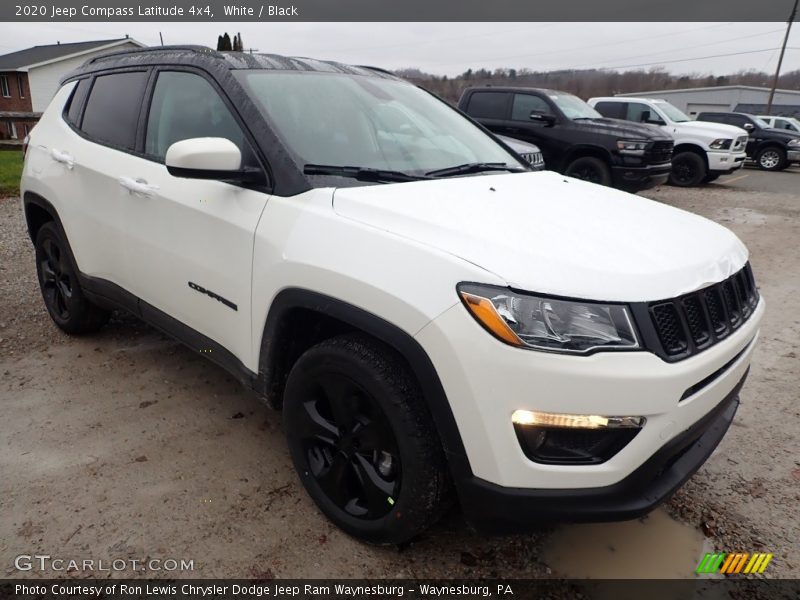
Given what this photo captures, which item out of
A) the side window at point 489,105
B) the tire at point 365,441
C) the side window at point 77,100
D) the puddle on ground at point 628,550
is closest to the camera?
the tire at point 365,441

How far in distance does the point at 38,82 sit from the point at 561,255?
133 feet

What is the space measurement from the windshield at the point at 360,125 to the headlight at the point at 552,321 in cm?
105

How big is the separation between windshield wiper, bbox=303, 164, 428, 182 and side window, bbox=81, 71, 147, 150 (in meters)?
1.35

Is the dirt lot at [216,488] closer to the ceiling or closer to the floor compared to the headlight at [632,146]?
closer to the floor

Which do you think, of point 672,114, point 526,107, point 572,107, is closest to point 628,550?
point 526,107

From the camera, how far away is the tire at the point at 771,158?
17.7 meters

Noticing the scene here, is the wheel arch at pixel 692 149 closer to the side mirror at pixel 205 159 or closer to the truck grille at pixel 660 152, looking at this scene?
the truck grille at pixel 660 152

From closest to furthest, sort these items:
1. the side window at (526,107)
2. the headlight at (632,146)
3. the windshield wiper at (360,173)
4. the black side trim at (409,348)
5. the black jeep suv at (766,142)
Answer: the black side trim at (409,348), the windshield wiper at (360,173), the headlight at (632,146), the side window at (526,107), the black jeep suv at (766,142)

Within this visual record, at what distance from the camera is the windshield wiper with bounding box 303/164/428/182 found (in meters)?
2.30

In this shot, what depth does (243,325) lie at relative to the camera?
241cm

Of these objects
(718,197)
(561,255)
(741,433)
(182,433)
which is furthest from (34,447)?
(718,197)

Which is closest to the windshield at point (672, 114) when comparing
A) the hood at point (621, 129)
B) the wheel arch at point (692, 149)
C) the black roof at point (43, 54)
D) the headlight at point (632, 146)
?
the wheel arch at point (692, 149)

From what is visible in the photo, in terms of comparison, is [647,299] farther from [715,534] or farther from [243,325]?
[243,325]
